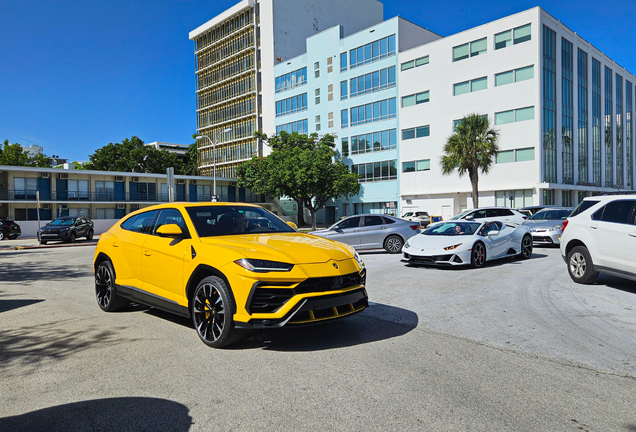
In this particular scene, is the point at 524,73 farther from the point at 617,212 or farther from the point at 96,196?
the point at 96,196

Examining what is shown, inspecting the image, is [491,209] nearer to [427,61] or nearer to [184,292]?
[184,292]

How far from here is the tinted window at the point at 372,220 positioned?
56.1 ft

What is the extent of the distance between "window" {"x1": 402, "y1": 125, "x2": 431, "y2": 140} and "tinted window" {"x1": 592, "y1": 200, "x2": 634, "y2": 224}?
41637mm

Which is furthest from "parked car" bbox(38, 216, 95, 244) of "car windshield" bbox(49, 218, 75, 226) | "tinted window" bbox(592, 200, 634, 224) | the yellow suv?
"tinted window" bbox(592, 200, 634, 224)

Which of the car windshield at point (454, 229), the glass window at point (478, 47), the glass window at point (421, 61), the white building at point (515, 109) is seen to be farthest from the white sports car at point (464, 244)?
the glass window at point (421, 61)

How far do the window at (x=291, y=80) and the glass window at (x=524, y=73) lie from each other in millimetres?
28539

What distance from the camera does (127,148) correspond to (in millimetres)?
74312

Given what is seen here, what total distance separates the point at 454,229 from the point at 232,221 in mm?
8197

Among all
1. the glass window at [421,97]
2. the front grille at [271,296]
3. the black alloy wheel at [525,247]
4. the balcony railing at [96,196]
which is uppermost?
the glass window at [421,97]

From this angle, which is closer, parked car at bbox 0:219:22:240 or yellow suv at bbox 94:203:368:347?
yellow suv at bbox 94:203:368:347

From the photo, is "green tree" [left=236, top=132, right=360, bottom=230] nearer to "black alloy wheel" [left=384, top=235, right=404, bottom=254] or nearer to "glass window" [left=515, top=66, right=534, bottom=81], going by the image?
"glass window" [left=515, top=66, right=534, bottom=81]

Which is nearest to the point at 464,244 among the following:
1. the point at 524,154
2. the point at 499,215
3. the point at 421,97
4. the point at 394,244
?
the point at 394,244

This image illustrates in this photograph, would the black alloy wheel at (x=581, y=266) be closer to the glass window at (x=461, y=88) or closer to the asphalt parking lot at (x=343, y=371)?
the asphalt parking lot at (x=343, y=371)

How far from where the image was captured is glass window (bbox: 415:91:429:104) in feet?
161
